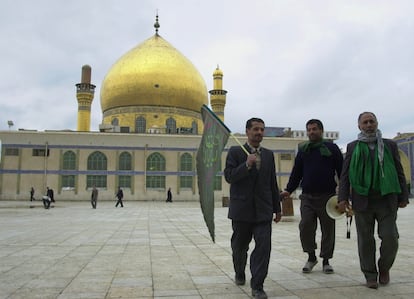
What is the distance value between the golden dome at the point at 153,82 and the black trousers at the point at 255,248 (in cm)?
3358

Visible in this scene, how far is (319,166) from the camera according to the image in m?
4.71

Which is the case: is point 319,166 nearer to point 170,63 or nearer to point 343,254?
point 343,254

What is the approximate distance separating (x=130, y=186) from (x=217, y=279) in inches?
1124

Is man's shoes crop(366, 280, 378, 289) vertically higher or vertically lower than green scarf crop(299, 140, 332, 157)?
lower

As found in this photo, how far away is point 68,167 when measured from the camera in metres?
31.9

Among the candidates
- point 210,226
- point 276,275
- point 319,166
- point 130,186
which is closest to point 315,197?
point 319,166

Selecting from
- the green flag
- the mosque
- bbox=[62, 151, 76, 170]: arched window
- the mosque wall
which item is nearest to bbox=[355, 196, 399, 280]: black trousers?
the green flag

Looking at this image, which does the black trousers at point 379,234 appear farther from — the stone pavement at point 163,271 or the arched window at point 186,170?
the arched window at point 186,170

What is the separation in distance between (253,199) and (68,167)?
30.0 m

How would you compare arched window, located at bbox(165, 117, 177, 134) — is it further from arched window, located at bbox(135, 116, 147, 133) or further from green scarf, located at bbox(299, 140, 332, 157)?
green scarf, located at bbox(299, 140, 332, 157)

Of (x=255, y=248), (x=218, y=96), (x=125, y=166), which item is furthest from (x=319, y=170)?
(x=218, y=96)

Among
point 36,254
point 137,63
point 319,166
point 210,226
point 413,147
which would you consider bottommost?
point 36,254

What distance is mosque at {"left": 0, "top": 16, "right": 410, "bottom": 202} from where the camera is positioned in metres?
31.4

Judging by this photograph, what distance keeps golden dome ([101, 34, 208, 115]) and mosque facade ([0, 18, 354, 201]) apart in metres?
0.09
